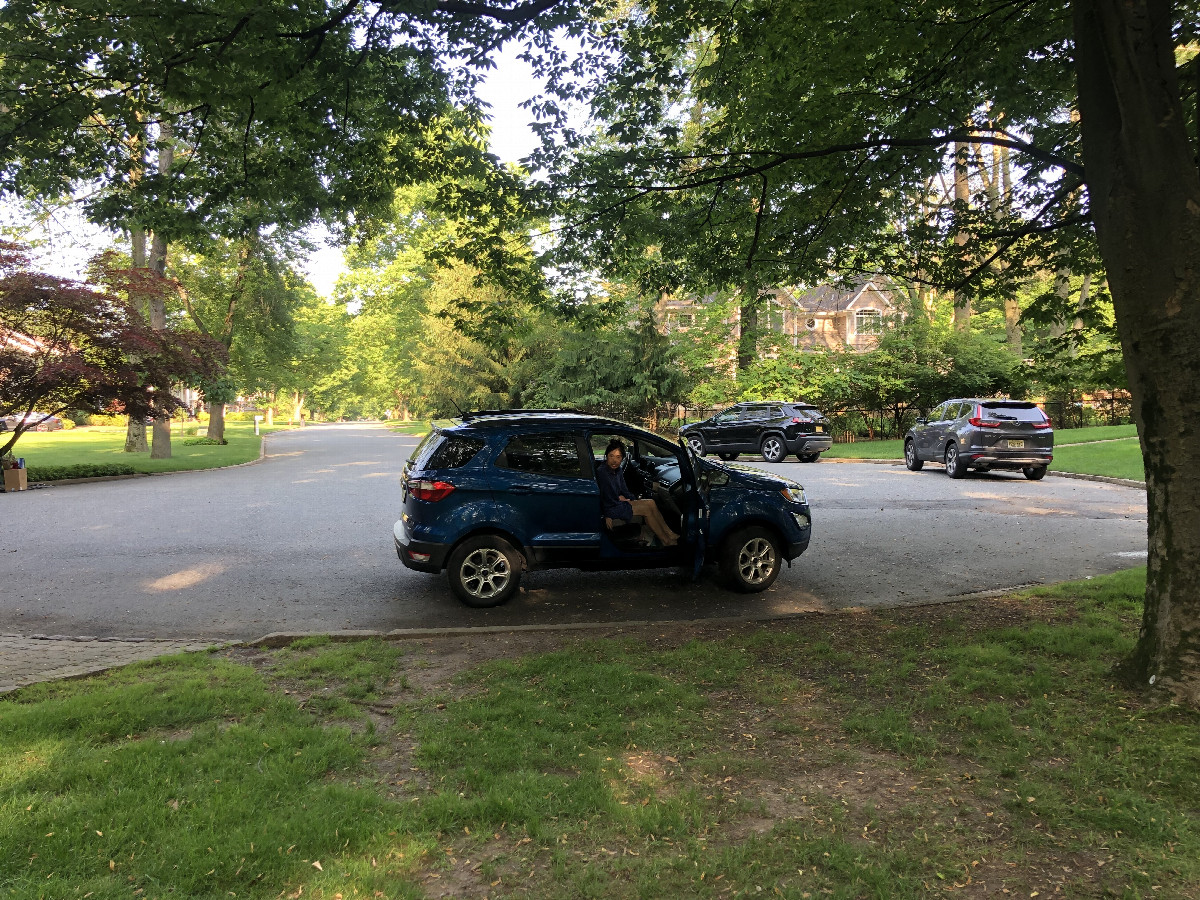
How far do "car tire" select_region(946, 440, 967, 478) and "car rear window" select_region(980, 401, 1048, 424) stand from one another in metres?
1.05

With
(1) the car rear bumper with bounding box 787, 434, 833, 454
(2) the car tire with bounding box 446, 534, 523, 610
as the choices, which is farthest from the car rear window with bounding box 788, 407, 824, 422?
(2) the car tire with bounding box 446, 534, 523, 610

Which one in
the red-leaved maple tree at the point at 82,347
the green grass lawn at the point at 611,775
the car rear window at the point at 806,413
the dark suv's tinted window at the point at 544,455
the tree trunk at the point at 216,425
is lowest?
the green grass lawn at the point at 611,775

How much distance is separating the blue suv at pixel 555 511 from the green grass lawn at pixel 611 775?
1.53 meters

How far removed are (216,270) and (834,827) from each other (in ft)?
121

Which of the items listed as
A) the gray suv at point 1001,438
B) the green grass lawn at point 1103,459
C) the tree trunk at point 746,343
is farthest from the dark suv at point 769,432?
the green grass lawn at point 1103,459

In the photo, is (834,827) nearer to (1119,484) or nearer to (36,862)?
(36,862)

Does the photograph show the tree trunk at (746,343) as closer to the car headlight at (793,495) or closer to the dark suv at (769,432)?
the dark suv at (769,432)

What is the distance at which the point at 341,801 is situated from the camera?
3.31 meters

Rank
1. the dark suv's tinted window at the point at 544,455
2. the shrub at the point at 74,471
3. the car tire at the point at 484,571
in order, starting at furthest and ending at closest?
1. the shrub at the point at 74,471
2. the dark suv's tinted window at the point at 544,455
3. the car tire at the point at 484,571

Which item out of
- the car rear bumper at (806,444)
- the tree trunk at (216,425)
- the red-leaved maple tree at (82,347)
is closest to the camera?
the red-leaved maple tree at (82,347)

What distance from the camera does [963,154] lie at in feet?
31.4

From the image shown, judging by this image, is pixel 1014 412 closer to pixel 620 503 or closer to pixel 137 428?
pixel 620 503

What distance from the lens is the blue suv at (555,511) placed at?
680 centimetres

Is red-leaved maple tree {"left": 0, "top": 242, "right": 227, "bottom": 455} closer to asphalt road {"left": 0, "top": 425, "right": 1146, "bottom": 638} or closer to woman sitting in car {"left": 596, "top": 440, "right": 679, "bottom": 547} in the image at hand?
asphalt road {"left": 0, "top": 425, "right": 1146, "bottom": 638}
